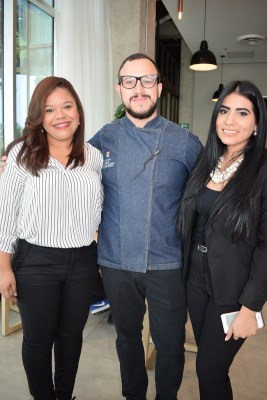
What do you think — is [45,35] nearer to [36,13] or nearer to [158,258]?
[36,13]

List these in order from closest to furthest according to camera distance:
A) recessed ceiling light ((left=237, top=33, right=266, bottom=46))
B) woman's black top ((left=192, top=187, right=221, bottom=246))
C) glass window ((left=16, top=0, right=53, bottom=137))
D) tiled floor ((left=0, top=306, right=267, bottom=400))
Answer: woman's black top ((left=192, top=187, right=221, bottom=246)) < tiled floor ((left=0, top=306, right=267, bottom=400)) < glass window ((left=16, top=0, right=53, bottom=137)) < recessed ceiling light ((left=237, top=33, right=266, bottom=46))

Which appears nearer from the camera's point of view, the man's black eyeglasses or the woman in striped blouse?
the woman in striped blouse

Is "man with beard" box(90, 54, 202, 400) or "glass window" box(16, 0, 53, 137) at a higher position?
"glass window" box(16, 0, 53, 137)

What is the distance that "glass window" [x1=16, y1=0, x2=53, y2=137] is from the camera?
3547 millimetres

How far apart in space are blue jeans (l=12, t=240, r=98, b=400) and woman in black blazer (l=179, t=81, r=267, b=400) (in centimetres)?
48

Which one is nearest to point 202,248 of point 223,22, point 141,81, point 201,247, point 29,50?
point 201,247

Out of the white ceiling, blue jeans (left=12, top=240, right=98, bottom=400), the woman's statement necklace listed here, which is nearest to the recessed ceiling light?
the white ceiling

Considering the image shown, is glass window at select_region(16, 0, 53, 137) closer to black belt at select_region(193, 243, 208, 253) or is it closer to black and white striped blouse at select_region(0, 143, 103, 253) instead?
black and white striped blouse at select_region(0, 143, 103, 253)

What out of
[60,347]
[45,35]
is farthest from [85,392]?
[45,35]

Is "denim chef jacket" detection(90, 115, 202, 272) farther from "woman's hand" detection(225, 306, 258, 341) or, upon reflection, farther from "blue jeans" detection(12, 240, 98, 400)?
"woman's hand" detection(225, 306, 258, 341)

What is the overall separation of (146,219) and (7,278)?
2.08ft

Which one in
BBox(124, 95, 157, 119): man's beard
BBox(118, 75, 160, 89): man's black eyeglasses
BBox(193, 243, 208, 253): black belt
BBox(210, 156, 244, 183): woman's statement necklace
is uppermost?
BBox(118, 75, 160, 89): man's black eyeglasses

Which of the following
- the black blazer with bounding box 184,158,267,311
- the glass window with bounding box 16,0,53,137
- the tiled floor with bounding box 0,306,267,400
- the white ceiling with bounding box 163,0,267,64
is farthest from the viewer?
the white ceiling with bounding box 163,0,267,64

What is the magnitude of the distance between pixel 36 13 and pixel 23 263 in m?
3.12
